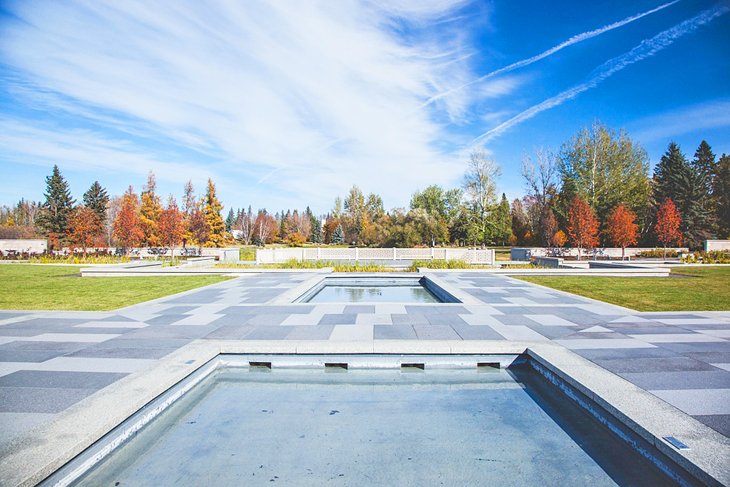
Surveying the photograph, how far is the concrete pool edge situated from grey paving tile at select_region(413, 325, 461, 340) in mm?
364

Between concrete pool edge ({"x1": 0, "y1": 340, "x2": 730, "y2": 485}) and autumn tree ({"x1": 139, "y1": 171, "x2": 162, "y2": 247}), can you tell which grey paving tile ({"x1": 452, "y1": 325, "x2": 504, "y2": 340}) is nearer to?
concrete pool edge ({"x1": 0, "y1": 340, "x2": 730, "y2": 485})

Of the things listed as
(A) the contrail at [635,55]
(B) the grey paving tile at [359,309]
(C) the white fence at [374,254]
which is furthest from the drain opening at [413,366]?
(C) the white fence at [374,254]

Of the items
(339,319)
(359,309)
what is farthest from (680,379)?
(359,309)

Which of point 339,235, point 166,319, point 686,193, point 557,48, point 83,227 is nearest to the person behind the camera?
point 166,319

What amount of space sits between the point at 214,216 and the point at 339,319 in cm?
3898

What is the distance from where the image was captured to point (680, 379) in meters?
4.20

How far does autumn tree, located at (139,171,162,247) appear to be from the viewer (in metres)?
37.5

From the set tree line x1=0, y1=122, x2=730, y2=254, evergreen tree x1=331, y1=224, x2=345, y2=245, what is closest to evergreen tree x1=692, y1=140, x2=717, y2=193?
tree line x1=0, y1=122, x2=730, y2=254

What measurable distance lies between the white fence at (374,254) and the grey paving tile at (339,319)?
1690cm

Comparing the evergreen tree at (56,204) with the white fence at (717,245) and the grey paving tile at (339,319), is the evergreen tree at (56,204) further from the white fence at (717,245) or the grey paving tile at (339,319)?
the white fence at (717,245)

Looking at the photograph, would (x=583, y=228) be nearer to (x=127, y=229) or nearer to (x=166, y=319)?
(x=166, y=319)

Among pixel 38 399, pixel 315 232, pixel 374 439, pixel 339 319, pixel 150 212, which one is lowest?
pixel 374 439

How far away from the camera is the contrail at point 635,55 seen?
955 cm

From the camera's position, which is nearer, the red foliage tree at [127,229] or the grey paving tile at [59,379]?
the grey paving tile at [59,379]
